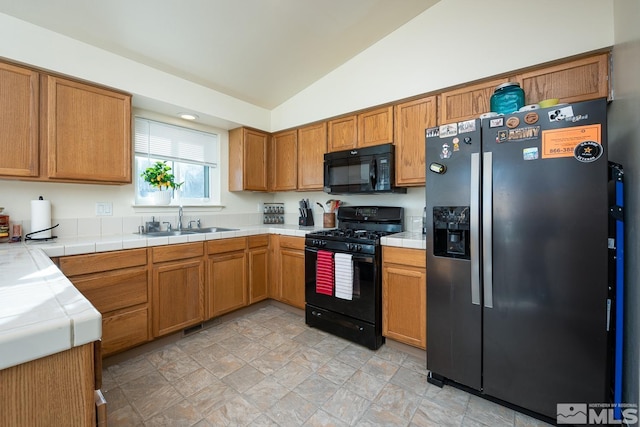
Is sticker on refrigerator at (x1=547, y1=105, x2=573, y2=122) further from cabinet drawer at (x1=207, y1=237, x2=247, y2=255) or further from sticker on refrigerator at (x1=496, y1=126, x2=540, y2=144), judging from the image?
cabinet drawer at (x1=207, y1=237, x2=247, y2=255)

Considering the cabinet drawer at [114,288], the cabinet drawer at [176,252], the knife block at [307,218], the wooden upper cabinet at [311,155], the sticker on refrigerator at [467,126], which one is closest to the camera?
the sticker on refrigerator at [467,126]

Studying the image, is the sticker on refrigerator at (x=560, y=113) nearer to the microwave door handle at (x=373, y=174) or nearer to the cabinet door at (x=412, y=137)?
the cabinet door at (x=412, y=137)

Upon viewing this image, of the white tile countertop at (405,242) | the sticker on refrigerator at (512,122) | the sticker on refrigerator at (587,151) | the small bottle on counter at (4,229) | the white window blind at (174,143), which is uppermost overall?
the white window blind at (174,143)

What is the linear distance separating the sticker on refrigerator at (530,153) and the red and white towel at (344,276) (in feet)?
4.61

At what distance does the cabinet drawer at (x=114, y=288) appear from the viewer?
1.90 m

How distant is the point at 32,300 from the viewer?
0.71 meters

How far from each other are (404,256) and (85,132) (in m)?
2.69

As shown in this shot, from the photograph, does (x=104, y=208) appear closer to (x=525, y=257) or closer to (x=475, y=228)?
(x=475, y=228)

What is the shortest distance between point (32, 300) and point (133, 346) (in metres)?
1.79

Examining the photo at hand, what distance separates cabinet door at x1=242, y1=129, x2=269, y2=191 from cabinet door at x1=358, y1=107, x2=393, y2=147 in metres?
1.34

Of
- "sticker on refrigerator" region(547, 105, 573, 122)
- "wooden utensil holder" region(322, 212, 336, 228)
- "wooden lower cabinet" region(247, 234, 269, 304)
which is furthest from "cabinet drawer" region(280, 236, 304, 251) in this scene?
"sticker on refrigerator" region(547, 105, 573, 122)

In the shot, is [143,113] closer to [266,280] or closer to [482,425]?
[266,280]

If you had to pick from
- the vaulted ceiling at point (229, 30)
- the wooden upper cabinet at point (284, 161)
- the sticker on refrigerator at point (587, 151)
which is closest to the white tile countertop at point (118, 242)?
the wooden upper cabinet at point (284, 161)

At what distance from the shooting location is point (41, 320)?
0.57 m
